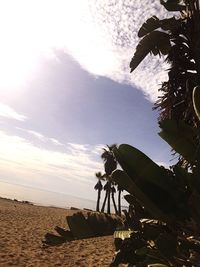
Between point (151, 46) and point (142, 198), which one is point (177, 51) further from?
point (142, 198)

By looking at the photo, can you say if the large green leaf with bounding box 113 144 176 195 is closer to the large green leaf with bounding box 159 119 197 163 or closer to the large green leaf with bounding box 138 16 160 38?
the large green leaf with bounding box 159 119 197 163

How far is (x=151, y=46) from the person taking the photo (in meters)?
8.63

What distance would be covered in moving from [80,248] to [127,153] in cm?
1151

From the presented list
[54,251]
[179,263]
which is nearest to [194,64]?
[179,263]

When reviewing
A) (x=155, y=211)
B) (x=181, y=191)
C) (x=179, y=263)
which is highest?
(x=181, y=191)

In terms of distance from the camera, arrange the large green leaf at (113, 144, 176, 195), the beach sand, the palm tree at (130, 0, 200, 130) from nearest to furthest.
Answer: the large green leaf at (113, 144, 176, 195)
the palm tree at (130, 0, 200, 130)
the beach sand

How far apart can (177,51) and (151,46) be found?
825 millimetres

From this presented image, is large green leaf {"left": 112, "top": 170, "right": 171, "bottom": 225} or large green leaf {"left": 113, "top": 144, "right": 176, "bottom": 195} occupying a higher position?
large green leaf {"left": 113, "top": 144, "right": 176, "bottom": 195}

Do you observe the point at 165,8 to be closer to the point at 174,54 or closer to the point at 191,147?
the point at 174,54

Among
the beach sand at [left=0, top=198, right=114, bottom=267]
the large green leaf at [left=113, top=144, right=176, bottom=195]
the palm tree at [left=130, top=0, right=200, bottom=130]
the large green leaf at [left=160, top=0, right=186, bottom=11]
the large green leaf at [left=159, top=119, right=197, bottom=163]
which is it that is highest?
the large green leaf at [left=160, top=0, right=186, bottom=11]

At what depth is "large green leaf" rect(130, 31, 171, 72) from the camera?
28.0ft

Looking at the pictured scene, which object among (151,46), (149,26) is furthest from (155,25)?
(151,46)

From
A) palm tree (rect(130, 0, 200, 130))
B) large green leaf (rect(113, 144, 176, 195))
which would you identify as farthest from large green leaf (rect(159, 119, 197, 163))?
palm tree (rect(130, 0, 200, 130))

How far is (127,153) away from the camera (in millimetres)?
4742
